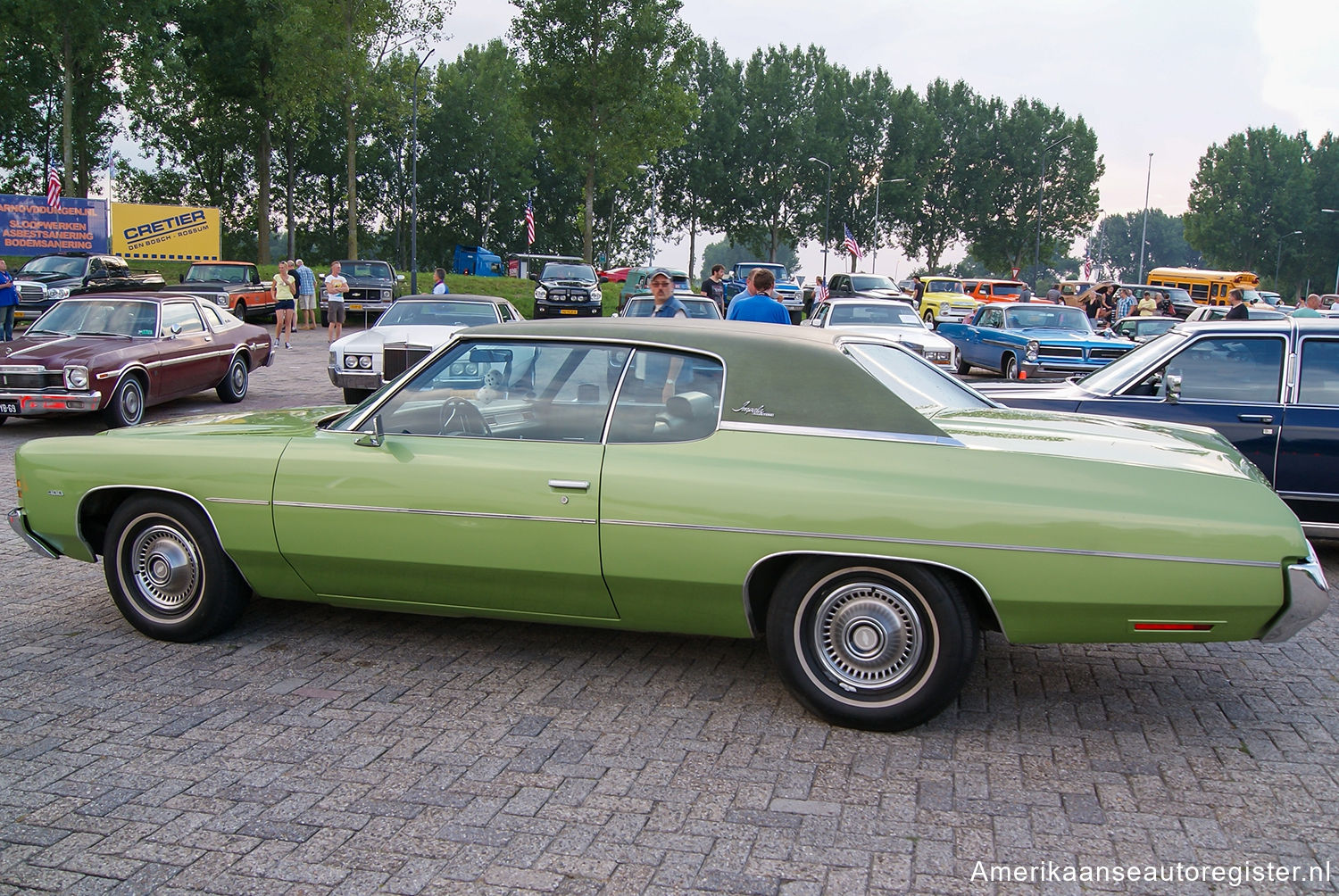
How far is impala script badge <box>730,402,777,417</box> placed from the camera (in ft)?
13.2

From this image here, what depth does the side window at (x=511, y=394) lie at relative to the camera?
425 centimetres

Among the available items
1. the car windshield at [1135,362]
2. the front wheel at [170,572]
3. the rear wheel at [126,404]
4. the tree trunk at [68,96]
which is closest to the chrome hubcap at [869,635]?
the front wheel at [170,572]

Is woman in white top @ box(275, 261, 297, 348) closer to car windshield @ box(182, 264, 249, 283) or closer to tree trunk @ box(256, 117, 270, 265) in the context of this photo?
car windshield @ box(182, 264, 249, 283)

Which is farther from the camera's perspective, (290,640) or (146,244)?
(146,244)

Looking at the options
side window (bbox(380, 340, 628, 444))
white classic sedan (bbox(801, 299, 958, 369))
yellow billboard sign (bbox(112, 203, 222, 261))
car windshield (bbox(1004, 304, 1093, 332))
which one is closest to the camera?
side window (bbox(380, 340, 628, 444))

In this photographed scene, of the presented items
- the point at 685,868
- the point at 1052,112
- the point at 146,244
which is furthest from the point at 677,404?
the point at 1052,112

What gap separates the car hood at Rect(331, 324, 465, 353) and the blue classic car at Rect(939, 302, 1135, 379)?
7757 millimetres

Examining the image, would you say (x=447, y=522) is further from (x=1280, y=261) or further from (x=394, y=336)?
(x=1280, y=261)

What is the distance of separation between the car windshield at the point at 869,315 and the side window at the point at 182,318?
859cm

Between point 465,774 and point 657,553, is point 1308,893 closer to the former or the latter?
point 657,553

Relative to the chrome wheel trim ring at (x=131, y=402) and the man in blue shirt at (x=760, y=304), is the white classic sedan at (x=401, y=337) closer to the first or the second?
the chrome wheel trim ring at (x=131, y=402)

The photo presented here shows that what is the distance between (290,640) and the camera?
4766 millimetres

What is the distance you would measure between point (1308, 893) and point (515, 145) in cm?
7750

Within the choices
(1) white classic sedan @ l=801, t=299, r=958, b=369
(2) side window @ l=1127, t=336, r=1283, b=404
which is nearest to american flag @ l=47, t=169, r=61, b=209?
(1) white classic sedan @ l=801, t=299, r=958, b=369
